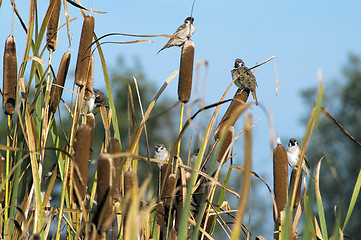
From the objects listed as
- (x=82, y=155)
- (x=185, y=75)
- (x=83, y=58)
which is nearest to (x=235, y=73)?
(x=185, y=75)

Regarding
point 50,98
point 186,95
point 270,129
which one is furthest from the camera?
point 186,95

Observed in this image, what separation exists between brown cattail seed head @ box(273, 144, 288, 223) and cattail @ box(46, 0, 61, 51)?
4.27 ft

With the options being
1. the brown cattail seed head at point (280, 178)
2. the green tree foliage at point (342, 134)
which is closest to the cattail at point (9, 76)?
the brown cattail seed head at point (280, 178)

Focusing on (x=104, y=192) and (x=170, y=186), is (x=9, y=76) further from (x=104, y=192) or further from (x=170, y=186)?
(x=104, y=192)

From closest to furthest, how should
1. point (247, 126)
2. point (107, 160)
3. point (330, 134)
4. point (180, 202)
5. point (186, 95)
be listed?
point (247, 126) → point (107, 160) → point (180, 202) → point (186, 95) → point (330, 134)

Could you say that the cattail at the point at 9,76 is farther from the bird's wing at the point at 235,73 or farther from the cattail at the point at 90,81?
the bird's wing at the point at 235,73

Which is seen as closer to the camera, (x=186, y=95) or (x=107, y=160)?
(x=107, y=160)

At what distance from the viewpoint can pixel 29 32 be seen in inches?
106

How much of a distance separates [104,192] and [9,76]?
1252 millimetres

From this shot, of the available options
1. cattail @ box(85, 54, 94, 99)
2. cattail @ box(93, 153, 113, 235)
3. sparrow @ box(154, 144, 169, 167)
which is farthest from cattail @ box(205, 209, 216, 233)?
sparrow @ box(154, 144, 169, 167)

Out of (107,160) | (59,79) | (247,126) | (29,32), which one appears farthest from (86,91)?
(247,126)

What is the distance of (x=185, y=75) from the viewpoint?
3.06m

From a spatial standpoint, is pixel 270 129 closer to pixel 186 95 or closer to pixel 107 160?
pixel 107 160

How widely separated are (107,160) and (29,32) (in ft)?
4.08
